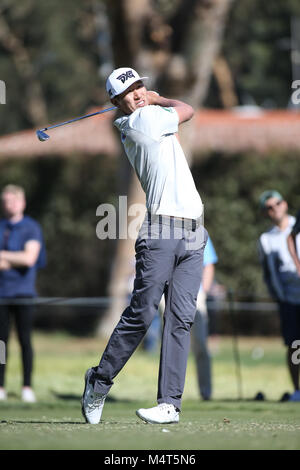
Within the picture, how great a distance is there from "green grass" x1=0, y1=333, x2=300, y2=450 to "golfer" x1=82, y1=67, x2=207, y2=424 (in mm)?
285

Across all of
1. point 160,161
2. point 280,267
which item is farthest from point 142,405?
point 160,161

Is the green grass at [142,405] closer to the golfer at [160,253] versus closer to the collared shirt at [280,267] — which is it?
the golfer at [160,253]

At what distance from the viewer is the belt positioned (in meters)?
5.84

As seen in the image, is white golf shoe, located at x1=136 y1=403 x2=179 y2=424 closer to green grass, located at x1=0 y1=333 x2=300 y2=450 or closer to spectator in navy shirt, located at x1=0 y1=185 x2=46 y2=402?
green grass, located at x1=0 y1=333 x2=300 y2=450

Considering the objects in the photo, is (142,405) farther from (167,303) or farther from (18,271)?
(167,303)

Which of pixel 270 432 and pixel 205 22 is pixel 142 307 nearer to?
pixel 270 432

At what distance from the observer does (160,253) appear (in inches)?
229

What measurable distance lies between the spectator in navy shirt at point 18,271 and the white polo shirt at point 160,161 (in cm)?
433

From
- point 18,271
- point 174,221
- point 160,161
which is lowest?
point 174,221

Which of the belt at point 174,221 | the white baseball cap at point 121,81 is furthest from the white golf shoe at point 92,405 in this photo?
the white baseball cap at point 121,81

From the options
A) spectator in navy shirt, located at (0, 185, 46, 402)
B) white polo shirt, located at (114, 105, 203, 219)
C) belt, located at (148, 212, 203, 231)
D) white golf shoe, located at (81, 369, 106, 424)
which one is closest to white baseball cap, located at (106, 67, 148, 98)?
white polo shirt, located at (114, 105, 203, 219)

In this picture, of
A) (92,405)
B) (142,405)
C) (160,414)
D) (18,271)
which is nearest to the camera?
(160,414)

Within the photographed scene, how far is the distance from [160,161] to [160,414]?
1.53 metres
